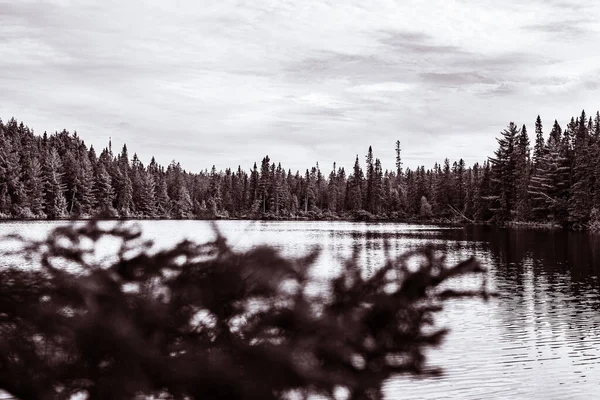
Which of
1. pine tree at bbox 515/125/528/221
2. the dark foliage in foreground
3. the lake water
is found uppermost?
pine tree at bbox 515/125/528/221

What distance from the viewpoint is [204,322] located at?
2639mm

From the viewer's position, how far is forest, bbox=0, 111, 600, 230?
87062 millimetres

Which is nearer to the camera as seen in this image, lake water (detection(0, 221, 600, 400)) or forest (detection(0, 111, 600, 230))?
lake water (detection(0, 221, 600, 400))

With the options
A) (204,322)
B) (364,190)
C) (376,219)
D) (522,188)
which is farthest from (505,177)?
(204,322)

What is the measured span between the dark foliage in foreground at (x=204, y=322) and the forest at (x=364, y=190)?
123 ft

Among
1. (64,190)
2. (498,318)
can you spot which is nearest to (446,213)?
(64,190)

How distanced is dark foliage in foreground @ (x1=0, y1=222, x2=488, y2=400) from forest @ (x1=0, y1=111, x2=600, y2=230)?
123 ft

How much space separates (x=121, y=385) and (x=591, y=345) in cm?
1780

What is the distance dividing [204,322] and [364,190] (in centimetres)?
17175

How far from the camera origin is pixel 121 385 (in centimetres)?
239

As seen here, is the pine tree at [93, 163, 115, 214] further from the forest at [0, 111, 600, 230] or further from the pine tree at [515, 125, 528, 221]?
the pine tree at [515, 125, 528, 221]

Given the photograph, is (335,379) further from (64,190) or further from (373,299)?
(64,190)

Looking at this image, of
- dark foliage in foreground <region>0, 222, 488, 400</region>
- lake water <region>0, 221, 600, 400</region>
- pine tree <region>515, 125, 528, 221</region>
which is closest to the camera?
dark foliage in foreground <region>0, 222, 488, 400</region>

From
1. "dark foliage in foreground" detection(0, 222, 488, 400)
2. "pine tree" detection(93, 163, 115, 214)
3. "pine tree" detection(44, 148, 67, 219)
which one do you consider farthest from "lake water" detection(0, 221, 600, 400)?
"pine tree" detection(93, 163, 115, 214)
